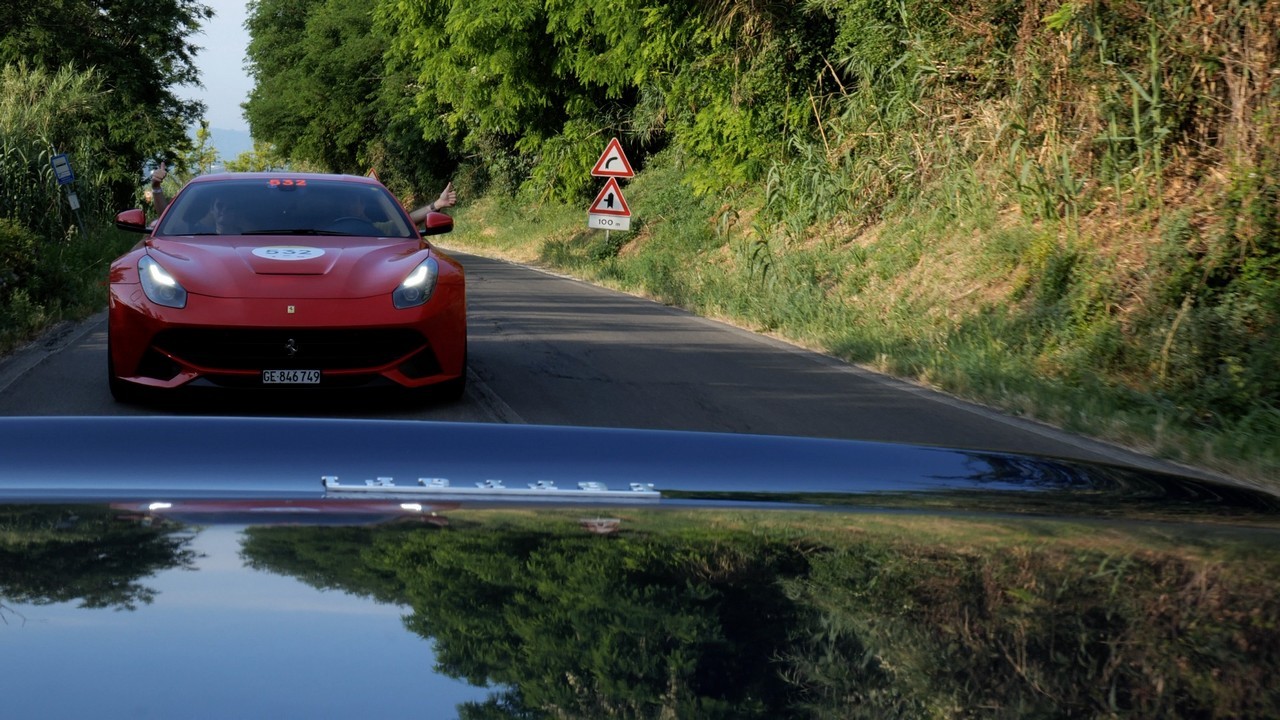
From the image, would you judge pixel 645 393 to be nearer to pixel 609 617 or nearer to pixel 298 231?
pixel 298 231

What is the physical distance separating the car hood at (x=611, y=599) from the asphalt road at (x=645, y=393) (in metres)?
5.65

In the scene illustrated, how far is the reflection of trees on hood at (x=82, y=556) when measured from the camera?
1462 mm

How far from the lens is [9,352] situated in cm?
1226

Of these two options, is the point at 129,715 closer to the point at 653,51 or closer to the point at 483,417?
the point at 483,417

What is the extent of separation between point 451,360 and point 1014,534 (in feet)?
25.2

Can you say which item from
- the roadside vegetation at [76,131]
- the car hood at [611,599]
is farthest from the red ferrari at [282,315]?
the car hood at [611,599]

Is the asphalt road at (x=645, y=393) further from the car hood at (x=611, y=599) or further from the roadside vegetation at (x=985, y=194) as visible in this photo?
the car hood at (x=611, y=599)

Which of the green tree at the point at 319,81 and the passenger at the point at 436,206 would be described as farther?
the green tree at the point at 319,81

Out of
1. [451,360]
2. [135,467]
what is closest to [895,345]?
[451,360]

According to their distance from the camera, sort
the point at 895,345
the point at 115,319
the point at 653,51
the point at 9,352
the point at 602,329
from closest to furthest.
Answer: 1. the point at 115,319
2. the point at 9,352
3. the point at 895,345
4. the point at 602,329
5. the point at 653,51

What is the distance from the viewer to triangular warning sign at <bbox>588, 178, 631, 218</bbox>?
87.1 ft

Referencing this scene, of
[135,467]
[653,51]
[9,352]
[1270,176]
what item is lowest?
[9,352]

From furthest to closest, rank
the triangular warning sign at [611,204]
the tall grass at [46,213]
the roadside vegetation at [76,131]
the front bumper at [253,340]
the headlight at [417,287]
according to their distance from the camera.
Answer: the triangular warning sign at [611,204] → the roadside vegetation at [76,131] → the tall grass at [46,213] → the headlight at [417,287] → the front bumper at [253,340]

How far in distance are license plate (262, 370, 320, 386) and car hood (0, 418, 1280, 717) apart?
652 centimetres
